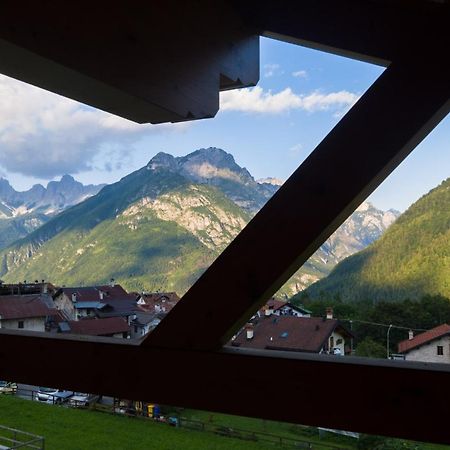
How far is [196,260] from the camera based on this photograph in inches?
2406

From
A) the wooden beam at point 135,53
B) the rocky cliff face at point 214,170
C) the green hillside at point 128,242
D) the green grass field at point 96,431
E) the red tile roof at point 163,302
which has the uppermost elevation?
the rocky cliff face at point 214,170

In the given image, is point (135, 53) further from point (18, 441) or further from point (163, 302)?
point (163, 302)

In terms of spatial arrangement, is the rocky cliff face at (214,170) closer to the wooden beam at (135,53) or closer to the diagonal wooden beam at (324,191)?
the wooden beam at (135,53)

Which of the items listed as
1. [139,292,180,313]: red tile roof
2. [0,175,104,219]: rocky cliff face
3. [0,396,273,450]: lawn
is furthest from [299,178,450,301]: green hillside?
[0,175,104,219]: rocky cliff face

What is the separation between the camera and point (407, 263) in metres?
7.28

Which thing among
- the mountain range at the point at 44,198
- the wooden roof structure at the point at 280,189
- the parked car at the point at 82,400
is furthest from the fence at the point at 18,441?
the mountain range at the point at 44,198

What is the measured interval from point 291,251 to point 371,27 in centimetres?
39

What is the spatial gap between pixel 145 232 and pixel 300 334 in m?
77.3

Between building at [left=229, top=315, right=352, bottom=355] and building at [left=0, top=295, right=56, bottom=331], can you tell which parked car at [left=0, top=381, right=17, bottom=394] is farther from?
building at [left=229, top=315, right=352, bottom=355]

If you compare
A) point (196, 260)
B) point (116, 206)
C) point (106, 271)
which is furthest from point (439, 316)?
point (116, 206)

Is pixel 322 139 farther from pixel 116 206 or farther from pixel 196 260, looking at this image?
pixel 116 206

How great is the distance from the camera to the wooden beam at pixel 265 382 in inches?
23.9

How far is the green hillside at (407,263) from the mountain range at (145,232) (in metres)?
29.3

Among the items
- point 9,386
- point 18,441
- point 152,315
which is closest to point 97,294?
point 18,441
